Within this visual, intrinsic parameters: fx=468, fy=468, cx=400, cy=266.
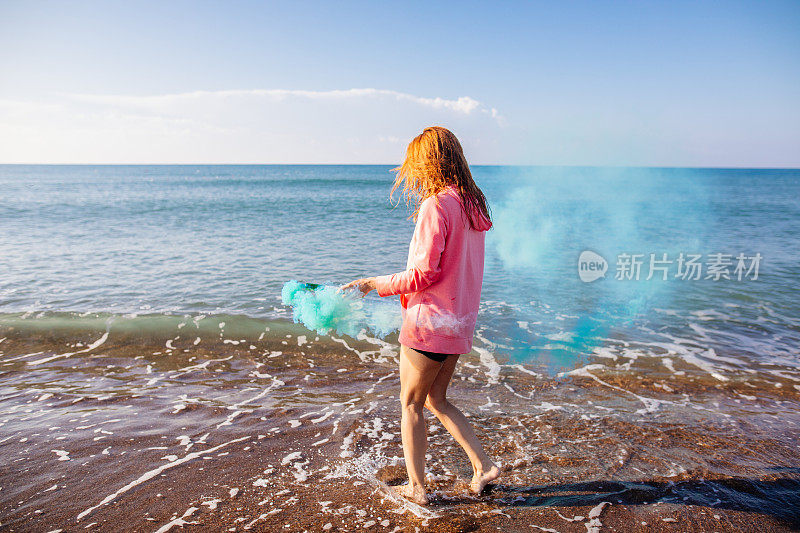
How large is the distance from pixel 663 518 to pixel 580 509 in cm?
48

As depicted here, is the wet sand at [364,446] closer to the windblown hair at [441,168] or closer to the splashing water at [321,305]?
the splashing water at [321,305]

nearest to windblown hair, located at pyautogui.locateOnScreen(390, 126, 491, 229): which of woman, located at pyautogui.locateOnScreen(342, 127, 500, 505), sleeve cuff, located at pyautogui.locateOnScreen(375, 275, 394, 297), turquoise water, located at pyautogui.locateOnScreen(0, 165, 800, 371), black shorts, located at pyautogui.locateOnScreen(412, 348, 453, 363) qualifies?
woman, located at pyautogui.locateOnScreen(342, 127, 500, 505)

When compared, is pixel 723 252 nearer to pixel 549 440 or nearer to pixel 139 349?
pixel 549 440

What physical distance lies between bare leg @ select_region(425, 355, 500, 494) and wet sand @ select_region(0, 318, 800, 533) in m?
0.15

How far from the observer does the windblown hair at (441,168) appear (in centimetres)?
254

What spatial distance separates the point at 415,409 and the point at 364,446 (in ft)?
4.14

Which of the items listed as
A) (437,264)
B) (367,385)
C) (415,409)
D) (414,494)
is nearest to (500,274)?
(367,385)

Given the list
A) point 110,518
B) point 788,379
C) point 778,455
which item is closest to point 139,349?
point 110,518

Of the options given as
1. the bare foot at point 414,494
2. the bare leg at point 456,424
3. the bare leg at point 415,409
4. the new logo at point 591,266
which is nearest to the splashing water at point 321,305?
the bare leg at point 415,409

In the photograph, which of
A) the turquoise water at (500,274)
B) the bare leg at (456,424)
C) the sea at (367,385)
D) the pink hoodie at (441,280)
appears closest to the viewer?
the pink hoodie at (441,280)

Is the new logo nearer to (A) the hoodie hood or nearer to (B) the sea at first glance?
(B) the sea

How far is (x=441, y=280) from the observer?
8.37 feet

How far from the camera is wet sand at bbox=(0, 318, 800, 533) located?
9.57 ft

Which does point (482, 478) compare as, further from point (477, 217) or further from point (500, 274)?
point (500, 274)
